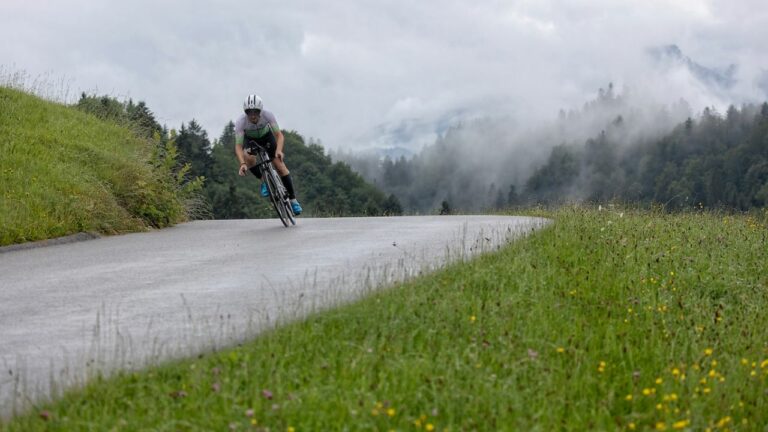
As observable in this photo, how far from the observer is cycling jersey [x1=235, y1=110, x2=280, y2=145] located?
48.7 feet

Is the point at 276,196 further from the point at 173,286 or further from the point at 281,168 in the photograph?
the point at 173,286

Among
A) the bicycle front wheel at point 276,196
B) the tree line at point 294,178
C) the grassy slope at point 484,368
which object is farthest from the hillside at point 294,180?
the grassy slope at point 484,368

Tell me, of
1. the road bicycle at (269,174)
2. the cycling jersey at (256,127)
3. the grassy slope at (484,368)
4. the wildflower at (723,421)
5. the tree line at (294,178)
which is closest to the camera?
the grassy slope at (484,368)

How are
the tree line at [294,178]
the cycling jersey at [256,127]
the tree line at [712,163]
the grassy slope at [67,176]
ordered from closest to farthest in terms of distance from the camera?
1. the grassy slope at [67,176]
2. the cycling jersey at [256,127]
3. the tree line at [294,178]
4. the tree line at [712,163]

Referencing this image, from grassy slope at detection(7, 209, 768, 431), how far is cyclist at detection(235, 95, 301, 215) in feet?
22.7

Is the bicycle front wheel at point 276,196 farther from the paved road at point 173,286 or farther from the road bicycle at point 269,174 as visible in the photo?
the paved road at point 173,286

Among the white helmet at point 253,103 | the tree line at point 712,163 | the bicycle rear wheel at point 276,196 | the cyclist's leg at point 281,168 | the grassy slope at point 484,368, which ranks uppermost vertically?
the tree line at point 712,163

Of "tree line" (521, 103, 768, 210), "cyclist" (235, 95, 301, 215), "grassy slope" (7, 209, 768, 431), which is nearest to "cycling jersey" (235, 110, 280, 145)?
"cyclist" (235, 95, 301, 215)

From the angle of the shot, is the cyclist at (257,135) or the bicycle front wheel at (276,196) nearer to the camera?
the cyclist at (257,135)

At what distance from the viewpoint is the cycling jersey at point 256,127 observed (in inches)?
584

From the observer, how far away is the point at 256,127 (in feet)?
48.8

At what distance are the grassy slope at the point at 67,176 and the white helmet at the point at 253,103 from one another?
113 inches

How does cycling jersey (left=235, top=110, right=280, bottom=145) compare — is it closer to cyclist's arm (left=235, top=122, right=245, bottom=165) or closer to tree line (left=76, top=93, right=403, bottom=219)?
cyclist's arm (left=235, top=122, right=245, bottom=165)

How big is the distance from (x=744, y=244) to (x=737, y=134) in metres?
187
